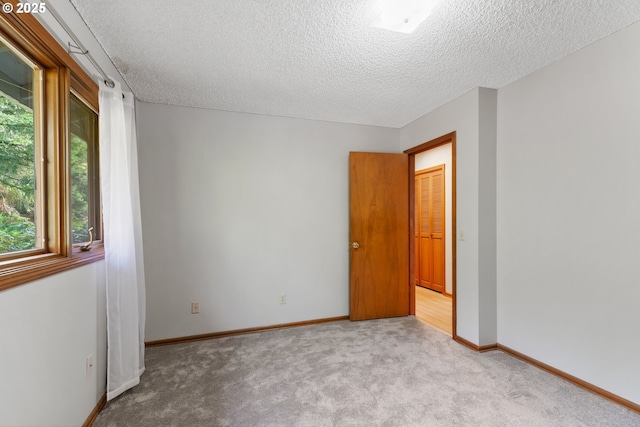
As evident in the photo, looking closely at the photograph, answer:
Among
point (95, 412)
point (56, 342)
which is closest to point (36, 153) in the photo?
point (56, 342)

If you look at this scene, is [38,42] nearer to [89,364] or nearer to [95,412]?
[89,364]

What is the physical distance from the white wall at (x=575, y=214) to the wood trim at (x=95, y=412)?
3168mm

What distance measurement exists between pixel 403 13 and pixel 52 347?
2422 mm

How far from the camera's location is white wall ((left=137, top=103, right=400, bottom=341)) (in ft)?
9.43

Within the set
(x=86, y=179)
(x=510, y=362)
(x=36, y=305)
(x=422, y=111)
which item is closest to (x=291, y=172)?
(x=422, y=111)

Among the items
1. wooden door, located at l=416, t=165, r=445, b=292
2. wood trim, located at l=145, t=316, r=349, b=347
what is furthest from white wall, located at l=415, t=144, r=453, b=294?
wood trim, located at l=145, t=316, r=349, b=347

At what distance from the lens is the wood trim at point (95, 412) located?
165 centimetres

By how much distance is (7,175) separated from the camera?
1.23 m

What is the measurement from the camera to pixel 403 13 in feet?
5.13

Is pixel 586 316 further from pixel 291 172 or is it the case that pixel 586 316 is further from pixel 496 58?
pixel 291 172

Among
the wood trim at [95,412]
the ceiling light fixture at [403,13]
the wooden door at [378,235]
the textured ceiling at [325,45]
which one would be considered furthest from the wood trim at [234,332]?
the ceiling light fixture at [403,13]

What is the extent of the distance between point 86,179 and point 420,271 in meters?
4.88

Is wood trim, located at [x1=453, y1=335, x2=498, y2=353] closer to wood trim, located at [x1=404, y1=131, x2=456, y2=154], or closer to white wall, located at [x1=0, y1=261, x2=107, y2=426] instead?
wood trim, located at [x1=404, y1=131, x2=456, y2=154]

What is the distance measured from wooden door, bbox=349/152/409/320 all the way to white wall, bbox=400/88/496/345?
33.6 inches
